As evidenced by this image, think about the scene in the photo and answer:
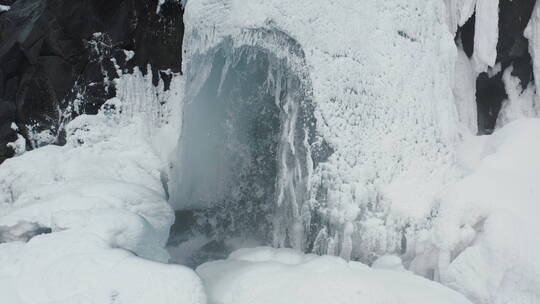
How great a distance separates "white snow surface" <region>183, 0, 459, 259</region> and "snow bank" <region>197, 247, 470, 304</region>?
20.5 inches

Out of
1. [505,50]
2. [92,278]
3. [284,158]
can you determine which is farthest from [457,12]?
[92,278]

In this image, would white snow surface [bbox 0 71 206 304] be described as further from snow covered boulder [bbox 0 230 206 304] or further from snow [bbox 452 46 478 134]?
snow [bbox 452 46 478 134]

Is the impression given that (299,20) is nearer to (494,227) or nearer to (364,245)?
(364,245)

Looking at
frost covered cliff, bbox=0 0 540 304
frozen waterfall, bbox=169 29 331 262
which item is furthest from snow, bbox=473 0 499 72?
frozen waterfall, bbox=169 29 331 262

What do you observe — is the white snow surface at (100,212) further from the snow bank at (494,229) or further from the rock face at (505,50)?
the rock face at (505,50)

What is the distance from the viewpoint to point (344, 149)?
5.45 metres

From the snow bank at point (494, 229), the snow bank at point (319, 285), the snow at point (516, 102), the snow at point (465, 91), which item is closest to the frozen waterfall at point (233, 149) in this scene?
the snow bank at point (319, 285)

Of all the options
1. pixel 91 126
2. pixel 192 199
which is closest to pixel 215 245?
pixel 192 199

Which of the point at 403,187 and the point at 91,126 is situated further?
the point at 91,126

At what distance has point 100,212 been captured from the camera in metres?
4.71

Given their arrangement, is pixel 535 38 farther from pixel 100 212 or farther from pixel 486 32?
pixel 100 212

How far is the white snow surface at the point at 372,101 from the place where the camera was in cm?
533

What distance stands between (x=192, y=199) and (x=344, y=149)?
2.28 meters

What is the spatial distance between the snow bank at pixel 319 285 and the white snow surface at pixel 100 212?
0.60 m
